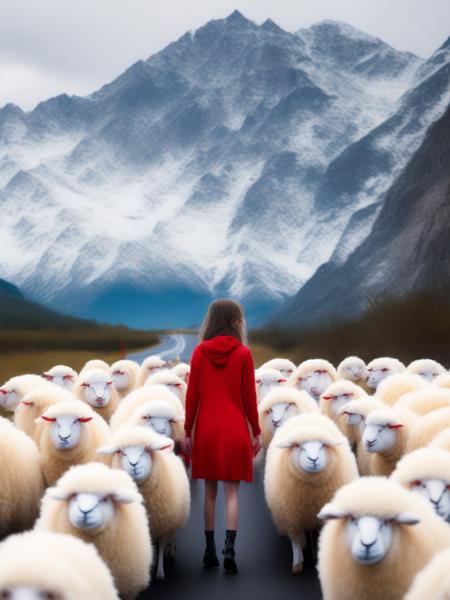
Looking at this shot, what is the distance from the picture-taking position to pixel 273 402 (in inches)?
389

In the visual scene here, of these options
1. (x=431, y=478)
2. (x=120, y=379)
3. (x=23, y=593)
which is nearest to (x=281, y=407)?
(x=431, y=478)

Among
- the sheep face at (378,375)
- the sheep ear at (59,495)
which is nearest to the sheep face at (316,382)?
the sheep face at (378,375)

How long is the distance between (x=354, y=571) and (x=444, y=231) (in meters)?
35.2

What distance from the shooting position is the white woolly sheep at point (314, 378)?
1339 centimetres

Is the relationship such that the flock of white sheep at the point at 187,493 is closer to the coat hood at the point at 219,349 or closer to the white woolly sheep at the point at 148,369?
the coat hood at the point at 219,349

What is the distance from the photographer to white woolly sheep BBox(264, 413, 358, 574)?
7137mm

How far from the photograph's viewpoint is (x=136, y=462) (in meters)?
6.87

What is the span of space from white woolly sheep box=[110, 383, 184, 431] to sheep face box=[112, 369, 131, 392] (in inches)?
176

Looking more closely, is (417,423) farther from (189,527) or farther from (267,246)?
(267,246)

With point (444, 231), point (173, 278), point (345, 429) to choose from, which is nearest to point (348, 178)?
point (173, 278)

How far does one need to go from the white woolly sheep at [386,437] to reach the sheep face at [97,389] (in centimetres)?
477

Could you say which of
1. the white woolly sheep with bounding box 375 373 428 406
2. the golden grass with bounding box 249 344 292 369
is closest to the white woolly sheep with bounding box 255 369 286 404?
the white woolly sheep with bounding box 375 373 428 406

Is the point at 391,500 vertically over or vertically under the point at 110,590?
over

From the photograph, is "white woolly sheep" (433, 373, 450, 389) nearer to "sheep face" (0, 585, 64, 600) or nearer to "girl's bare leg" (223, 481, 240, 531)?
"girl's bare leg" (223, 481, 240, 531)
